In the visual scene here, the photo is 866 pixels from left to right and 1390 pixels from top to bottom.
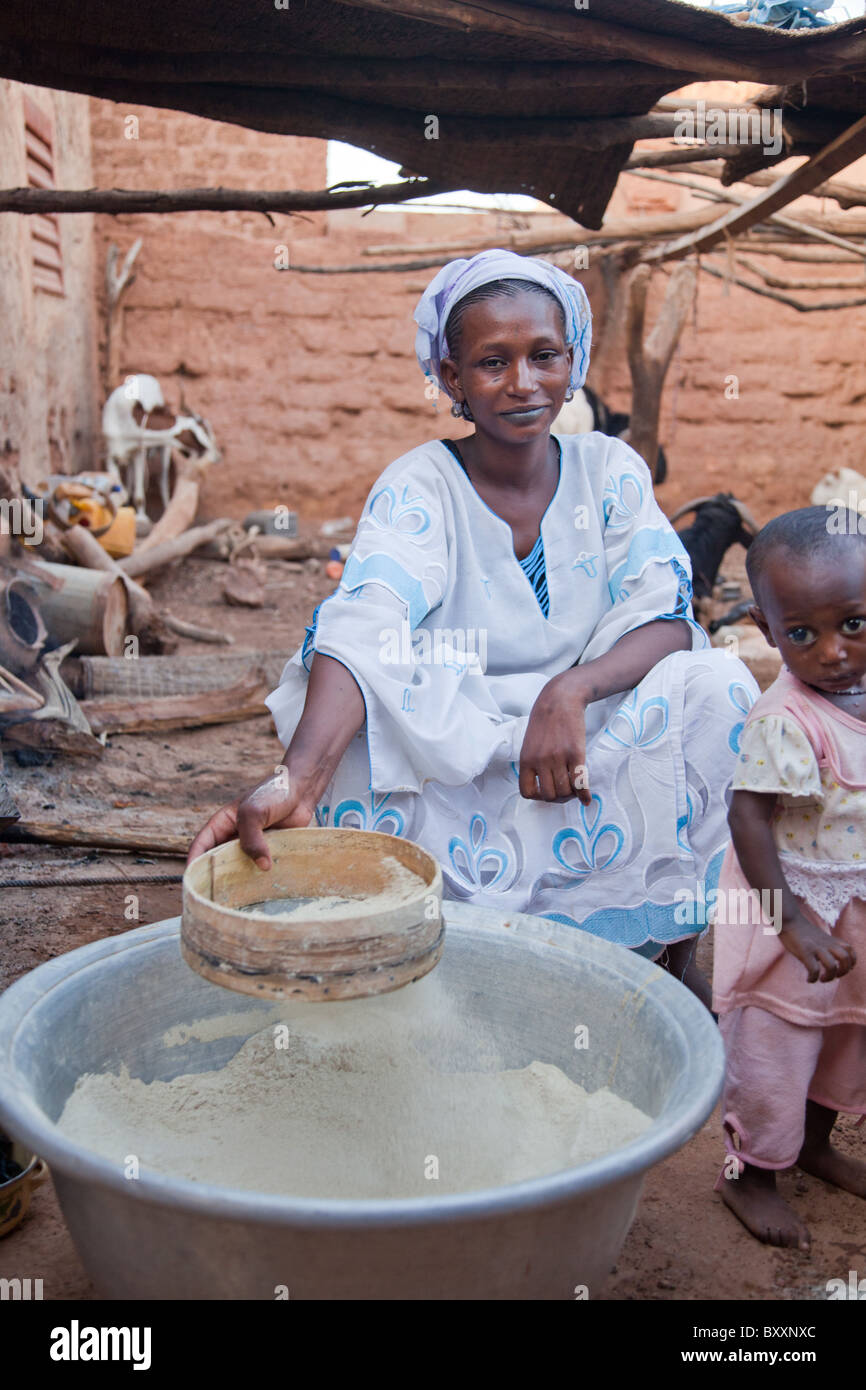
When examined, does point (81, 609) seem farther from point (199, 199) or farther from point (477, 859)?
point (477, 859)

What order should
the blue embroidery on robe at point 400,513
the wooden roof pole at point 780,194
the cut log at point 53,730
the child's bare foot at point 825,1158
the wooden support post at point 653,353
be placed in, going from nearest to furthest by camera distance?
the child's bare foot at point 825,1158
the blue embroidery on robe at point 400,513
the wooden roof pole at point 780,194
the cut log at point 53,730
the wooden support post at point 653,353

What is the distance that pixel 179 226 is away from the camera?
361 inches

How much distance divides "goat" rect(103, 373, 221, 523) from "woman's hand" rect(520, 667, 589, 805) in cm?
663

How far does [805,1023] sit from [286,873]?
0.81m

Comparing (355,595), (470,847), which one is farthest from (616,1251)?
(355,595)

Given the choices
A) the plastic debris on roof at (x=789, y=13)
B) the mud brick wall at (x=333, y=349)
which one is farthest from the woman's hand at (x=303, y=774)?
the mud brick wall at (x=333, y=349)

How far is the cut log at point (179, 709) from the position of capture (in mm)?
4492

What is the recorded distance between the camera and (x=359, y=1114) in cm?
164

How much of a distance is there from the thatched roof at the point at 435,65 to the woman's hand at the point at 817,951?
164cm

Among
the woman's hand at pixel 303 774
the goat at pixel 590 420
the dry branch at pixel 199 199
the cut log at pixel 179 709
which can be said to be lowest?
the cut log at pixel 179 709

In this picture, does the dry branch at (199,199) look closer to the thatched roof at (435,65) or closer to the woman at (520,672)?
the thatched roof at (435,65)

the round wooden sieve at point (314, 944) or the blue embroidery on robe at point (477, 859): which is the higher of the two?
the round wooden sieve at point (314, 944)

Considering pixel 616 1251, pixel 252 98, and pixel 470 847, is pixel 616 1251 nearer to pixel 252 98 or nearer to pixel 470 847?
pixel 470 847

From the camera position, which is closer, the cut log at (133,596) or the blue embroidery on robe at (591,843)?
the blue embroidery on robe at (591,843)
